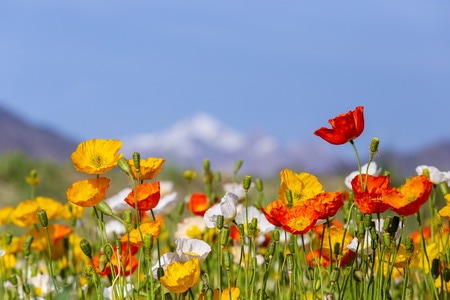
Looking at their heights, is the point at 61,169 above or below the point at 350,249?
above

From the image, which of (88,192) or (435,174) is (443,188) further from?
(88,192)

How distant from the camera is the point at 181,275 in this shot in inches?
60.8

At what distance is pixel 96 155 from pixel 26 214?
78cm

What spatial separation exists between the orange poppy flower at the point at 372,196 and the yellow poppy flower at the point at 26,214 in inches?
46.3

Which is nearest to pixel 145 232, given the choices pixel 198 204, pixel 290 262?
pixel 290 262

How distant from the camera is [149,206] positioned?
1.67m

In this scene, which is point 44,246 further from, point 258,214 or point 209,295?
point 209,295

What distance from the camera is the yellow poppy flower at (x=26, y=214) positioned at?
2.39m

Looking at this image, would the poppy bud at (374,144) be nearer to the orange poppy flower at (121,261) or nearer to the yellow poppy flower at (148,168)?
the yellow poppy flower at (148,168)

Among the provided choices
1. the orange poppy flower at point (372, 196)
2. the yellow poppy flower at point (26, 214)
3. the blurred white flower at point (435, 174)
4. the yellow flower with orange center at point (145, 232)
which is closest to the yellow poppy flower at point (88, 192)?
the yellow flower with orange center at point (145, 232)

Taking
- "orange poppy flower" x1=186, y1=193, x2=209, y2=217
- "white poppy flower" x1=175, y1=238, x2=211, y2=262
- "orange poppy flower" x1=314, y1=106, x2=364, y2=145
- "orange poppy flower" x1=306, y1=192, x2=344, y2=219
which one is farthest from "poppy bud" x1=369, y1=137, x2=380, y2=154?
"orange poppy flower" x1=186, y1=193, x2=209, y2=217

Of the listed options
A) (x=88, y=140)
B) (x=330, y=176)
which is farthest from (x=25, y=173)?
(x=88, y=140)

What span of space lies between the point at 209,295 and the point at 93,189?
356 mm

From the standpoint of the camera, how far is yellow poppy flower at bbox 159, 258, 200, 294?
5.06 feet
